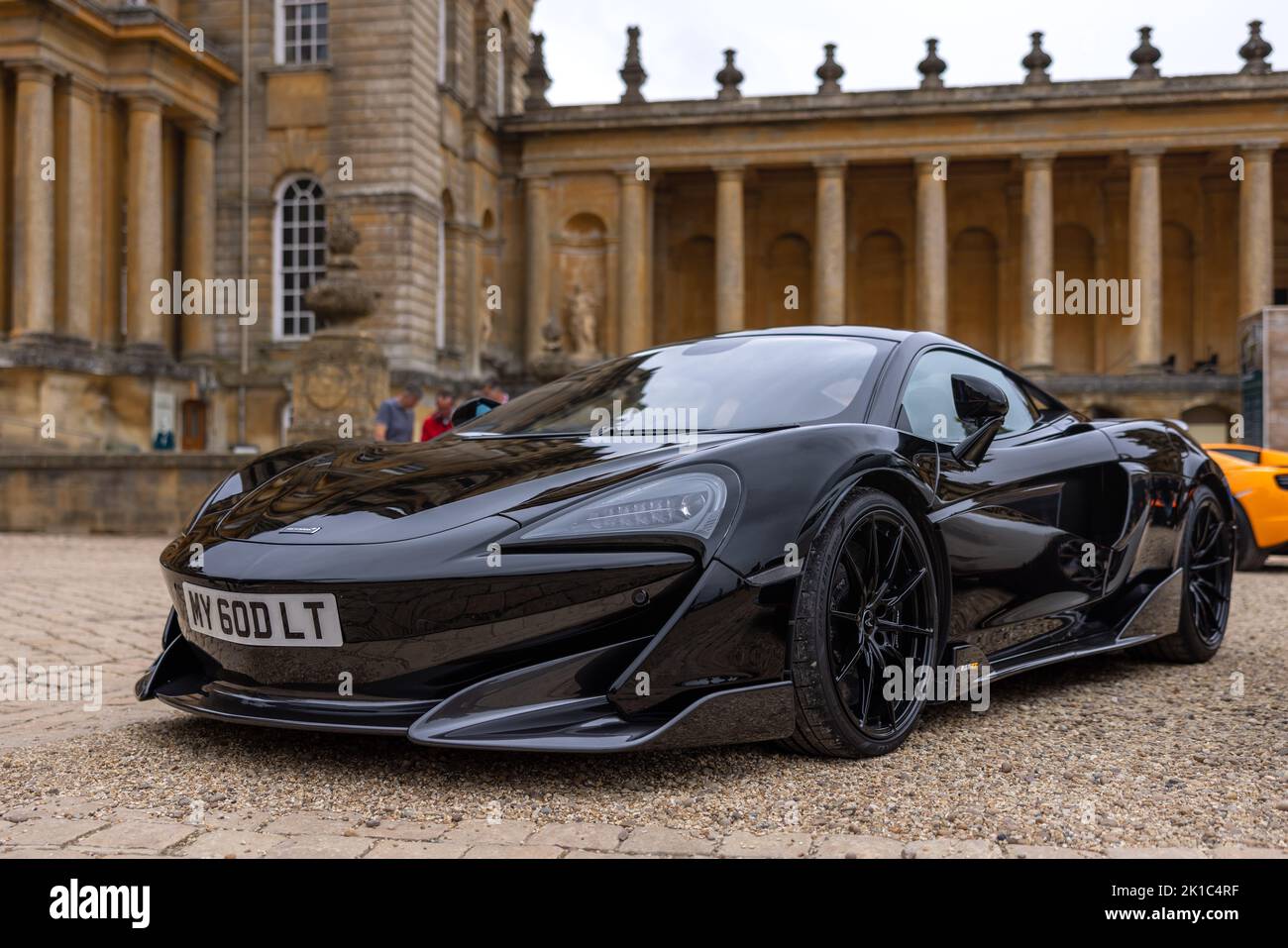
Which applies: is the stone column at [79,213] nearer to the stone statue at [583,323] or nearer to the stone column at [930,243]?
the stone statue at [583,323]

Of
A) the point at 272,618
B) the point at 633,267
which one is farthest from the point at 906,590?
the point at 633,267

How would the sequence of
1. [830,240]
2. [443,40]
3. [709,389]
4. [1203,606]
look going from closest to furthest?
[709,389] → [1203,606] → [443,40] → [830,240]

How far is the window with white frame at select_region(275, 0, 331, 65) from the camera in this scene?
29453 mm

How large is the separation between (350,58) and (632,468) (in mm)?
27977

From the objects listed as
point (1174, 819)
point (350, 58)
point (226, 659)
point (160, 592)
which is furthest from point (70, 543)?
point (350, 58)

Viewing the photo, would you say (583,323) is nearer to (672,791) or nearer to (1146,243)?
(1146,243)

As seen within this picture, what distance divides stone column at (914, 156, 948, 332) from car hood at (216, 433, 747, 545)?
3580 centimetres

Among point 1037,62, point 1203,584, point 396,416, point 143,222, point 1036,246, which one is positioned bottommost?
point 1203,584

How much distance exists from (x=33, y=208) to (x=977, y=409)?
26.1 meters

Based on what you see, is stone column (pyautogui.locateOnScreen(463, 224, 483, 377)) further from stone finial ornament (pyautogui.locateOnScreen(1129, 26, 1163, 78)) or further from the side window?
the side window

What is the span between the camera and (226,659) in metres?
3.38

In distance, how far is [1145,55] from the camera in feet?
123

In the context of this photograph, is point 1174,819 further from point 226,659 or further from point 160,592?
point 160,592

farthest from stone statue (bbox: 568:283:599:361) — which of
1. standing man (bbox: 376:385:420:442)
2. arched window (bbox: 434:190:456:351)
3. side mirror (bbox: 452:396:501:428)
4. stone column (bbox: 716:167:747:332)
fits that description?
side mirror (bbox: 452:396:501:428)
